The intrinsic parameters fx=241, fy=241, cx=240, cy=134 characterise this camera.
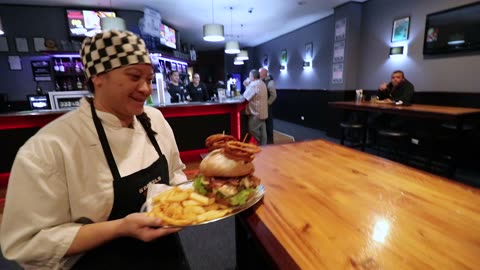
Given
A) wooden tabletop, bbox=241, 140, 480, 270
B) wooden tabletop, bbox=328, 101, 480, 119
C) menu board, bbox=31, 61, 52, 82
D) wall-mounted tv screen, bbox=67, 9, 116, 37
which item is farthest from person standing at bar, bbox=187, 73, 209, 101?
wooden tabletop, bbox=241, 140, 480, 270

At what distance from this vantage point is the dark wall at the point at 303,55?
692 cm

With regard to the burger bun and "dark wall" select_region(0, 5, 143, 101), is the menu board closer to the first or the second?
"dark wall" select_region(0, 5, 143, 101)

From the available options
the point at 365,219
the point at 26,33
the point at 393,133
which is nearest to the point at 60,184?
the point at 365,219

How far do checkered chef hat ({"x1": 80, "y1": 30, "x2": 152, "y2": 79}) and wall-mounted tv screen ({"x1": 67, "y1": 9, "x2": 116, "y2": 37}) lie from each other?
5659 millimetres

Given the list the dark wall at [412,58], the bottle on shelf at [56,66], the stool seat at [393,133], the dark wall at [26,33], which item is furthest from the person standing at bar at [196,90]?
the stool seat at [393,133]

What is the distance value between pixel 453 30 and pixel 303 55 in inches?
175

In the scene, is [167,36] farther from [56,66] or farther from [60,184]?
[60,184]

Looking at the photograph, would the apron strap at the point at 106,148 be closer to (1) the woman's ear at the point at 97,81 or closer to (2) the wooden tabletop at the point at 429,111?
(1) the woman's ear at the point at 97,81

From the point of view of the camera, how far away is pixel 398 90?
4.21 m

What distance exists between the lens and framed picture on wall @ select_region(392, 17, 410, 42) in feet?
15.5

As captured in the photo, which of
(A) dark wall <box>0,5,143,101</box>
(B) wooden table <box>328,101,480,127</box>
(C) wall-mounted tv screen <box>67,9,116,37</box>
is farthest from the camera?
(C) wall-mounted tv screen <box>67,9,116,37</box>

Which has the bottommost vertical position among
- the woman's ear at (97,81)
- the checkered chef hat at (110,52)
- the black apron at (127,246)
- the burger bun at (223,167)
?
the black apron at (127,246)

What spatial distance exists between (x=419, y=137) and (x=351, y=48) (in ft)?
9.62

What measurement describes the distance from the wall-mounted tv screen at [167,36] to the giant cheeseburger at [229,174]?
258 inches
